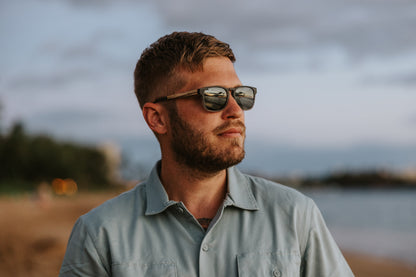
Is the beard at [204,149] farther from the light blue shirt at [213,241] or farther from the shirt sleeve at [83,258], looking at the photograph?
the shirt sleeve at [83,258]

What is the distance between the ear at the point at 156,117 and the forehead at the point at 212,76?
21 cm

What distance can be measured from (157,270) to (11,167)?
2354 inches

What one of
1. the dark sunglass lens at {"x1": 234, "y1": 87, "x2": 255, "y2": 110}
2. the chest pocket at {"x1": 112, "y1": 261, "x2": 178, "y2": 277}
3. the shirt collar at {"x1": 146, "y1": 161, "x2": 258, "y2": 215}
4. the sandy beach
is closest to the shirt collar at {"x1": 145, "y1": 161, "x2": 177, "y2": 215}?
the shirt collar at {"x1": 146, "y1": 161, "x2": 258, "y2": 215}

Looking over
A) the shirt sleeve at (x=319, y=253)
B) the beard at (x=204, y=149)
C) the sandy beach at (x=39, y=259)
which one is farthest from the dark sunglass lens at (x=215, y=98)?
the sandy beach at (x=39, y=259)

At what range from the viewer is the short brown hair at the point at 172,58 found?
8.23 ft

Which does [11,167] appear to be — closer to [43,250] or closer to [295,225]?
[43,250]

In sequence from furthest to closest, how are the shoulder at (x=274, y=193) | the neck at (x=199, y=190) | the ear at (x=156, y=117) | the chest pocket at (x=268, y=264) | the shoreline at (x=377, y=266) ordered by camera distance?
the shoreline at (x=377, y=266) → the ear at (x=156, y=117) → the neck at (x=199, y=190) → the shoulder at (x=274, y=193) → the chest pocket at (x=268, y=264)

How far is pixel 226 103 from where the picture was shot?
246cm

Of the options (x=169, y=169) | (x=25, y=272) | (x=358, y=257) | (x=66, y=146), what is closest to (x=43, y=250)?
(x=25, y=272)

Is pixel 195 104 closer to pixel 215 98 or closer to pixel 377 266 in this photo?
pixel 215 98

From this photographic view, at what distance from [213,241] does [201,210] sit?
0.80ft

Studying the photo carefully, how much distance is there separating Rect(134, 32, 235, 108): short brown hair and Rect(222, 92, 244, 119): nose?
9.3 inches

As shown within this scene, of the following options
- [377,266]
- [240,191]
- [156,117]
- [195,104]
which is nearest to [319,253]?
[240,191]

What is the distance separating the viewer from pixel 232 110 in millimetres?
2477
